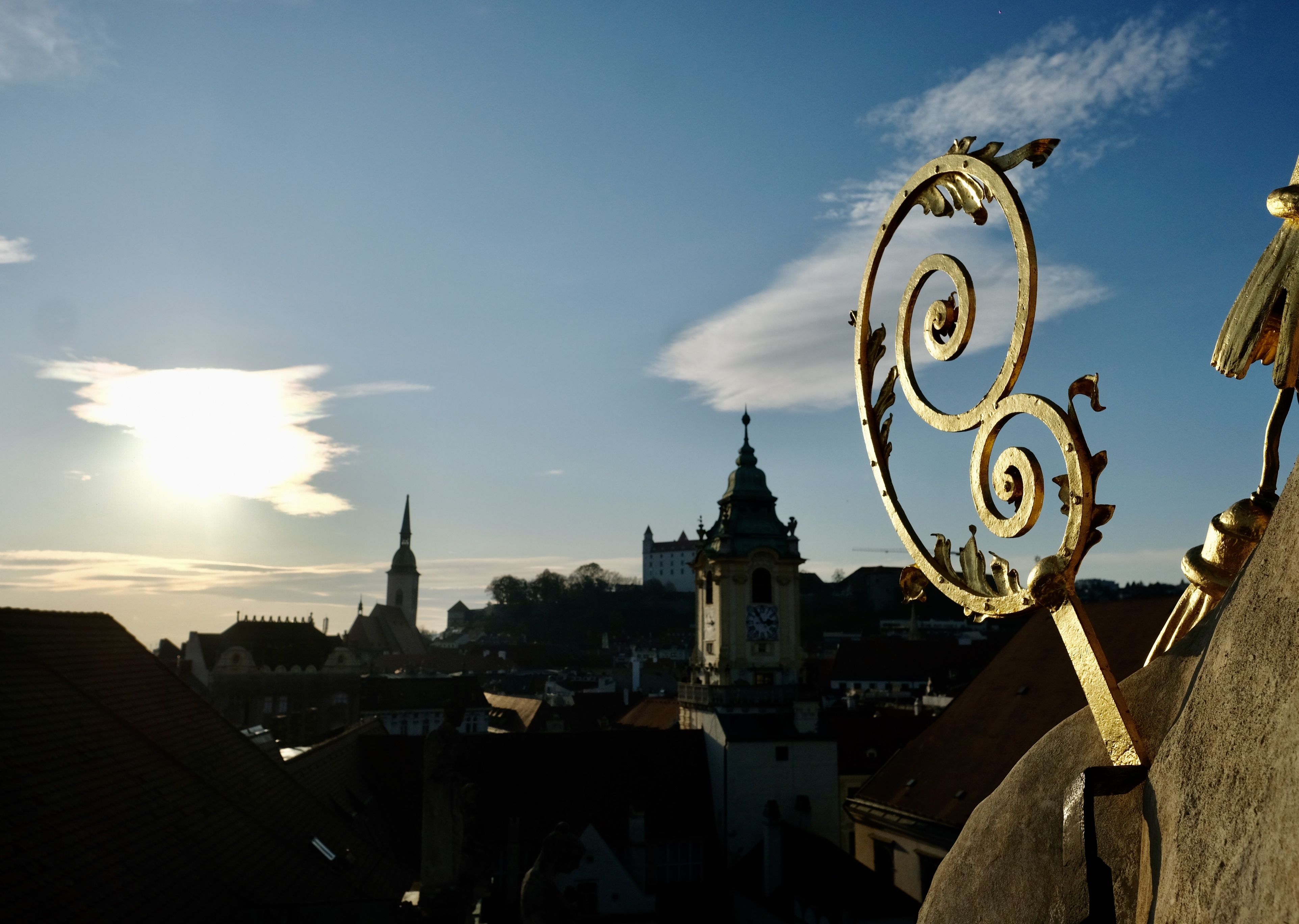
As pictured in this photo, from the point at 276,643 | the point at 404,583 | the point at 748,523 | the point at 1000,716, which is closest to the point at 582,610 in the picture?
the point at 404,583

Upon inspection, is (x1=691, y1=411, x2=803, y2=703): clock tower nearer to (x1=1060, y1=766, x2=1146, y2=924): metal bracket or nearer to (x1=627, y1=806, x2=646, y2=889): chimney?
(x1=627, y1=806, x2=646, y2=889): chimney

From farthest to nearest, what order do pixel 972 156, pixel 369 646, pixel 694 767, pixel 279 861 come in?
pixel 369 646
pixel 694 767
pixel 279 861
pixel 972 156

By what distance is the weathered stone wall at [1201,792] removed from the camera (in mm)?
1780

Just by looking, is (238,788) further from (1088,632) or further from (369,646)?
(369,646)

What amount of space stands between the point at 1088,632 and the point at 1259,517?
472mm

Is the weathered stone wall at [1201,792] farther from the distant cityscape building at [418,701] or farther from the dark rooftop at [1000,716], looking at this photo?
the distant cityscape building at [418,701]

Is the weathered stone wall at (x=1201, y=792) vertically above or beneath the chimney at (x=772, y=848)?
above

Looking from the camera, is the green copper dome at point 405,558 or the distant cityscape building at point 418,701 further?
the green copper dome at point 405,558

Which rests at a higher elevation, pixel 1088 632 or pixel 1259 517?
pixel 1259 517

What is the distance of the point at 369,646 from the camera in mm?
122688

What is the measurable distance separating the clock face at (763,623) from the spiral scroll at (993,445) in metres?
41.0

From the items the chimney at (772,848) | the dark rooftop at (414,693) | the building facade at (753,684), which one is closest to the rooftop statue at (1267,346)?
the chimney at (772,848)

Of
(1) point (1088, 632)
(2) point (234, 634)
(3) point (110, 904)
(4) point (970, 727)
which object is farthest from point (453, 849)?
(2) point (234, 634)

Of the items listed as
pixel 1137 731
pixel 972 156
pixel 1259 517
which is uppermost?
pixel 972 156
